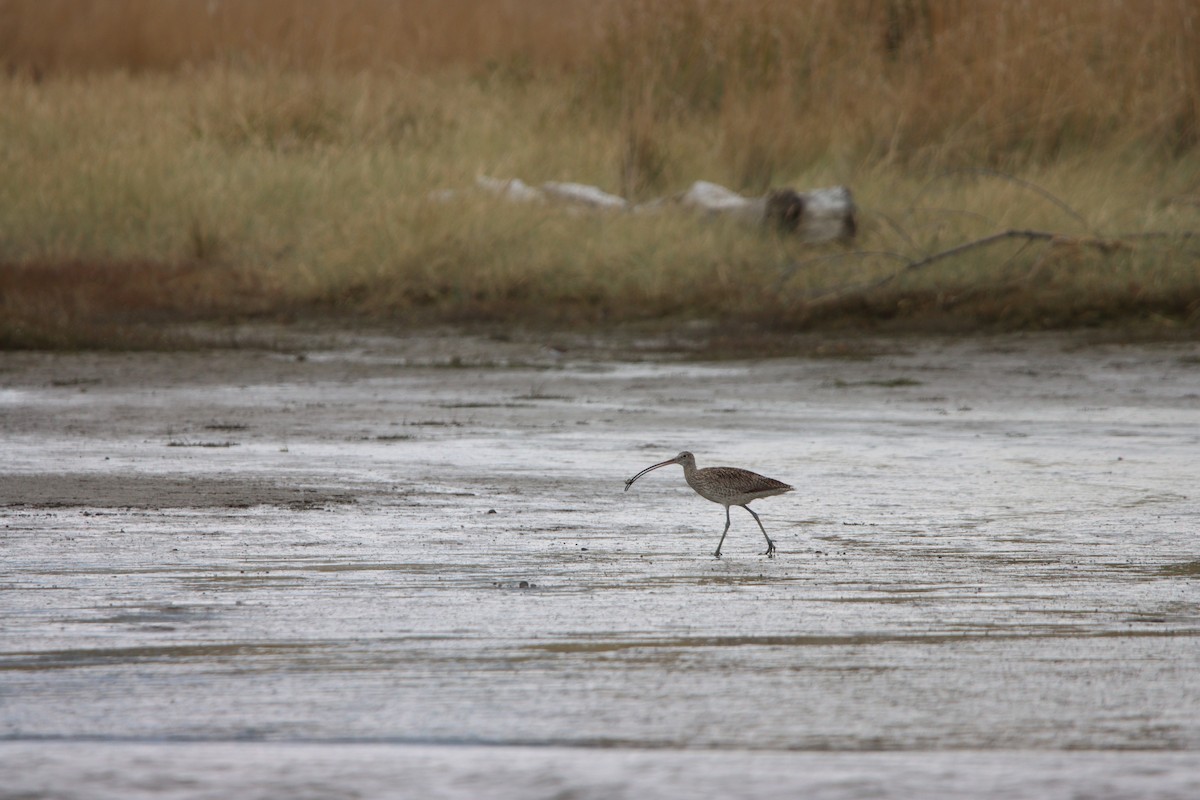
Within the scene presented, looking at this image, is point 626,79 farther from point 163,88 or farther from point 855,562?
point 855,562

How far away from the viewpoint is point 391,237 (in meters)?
15.0

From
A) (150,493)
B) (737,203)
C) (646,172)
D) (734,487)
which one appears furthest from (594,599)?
(646,172)

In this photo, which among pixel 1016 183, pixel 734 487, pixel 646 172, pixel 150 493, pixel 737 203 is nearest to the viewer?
pixel 734 487

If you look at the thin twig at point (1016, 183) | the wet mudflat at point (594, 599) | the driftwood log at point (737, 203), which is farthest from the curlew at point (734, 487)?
the driftwood log at point (737, 203)

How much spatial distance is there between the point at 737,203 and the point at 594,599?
10.7 m

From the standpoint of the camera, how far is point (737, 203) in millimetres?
15625

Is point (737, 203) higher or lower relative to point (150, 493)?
higher

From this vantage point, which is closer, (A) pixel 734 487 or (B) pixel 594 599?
(B) pixel 594 599

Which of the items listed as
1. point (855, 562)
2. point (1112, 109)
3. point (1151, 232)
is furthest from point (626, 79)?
point (855, 562)

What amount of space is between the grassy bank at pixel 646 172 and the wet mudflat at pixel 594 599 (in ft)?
12.3

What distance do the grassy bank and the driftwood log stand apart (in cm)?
20

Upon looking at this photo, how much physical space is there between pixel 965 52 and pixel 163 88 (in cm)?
876

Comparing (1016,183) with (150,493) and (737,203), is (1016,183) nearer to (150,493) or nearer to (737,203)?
(737,203)

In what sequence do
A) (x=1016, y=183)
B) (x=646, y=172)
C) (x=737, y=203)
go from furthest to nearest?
(x=646, y=172)
(x=737, y=203)
(x=1016, y=183)
